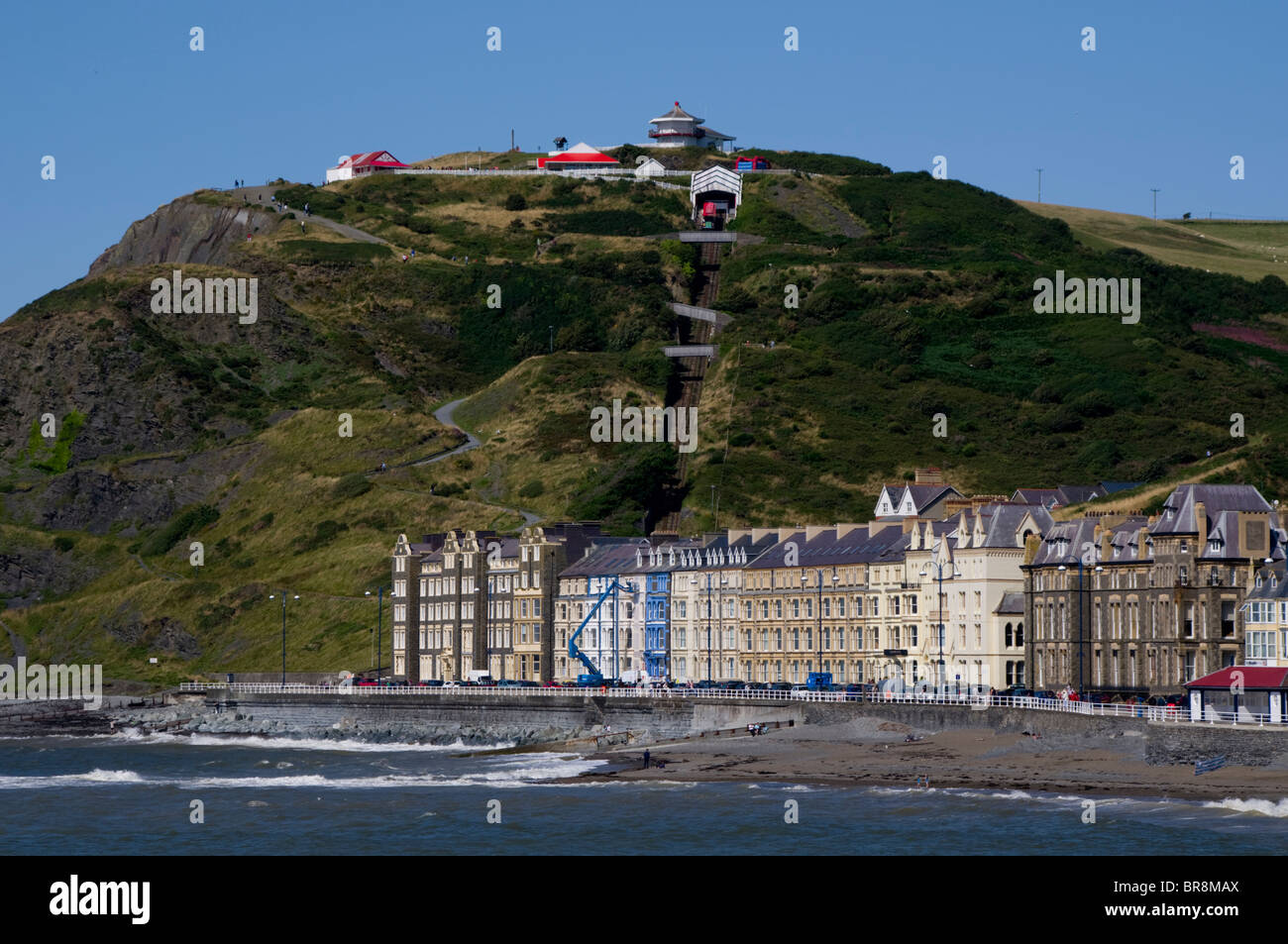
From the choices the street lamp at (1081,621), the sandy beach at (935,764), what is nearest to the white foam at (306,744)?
the sandy beach at (935,764)

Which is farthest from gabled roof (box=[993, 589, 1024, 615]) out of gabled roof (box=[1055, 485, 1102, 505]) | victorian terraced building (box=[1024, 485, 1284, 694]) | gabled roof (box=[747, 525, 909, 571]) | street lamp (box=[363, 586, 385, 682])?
street lamp (box=[363, 586, 385, 682])

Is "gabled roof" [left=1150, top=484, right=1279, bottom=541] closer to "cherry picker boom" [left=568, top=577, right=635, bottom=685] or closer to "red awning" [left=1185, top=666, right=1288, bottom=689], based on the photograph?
"red awning" [left=1185, top=666, right=1288, bottom=689]

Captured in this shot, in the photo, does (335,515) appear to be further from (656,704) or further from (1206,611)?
(1206,611)

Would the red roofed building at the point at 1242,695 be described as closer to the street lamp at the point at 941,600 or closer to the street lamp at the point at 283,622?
the street lamp at the point at 941,600

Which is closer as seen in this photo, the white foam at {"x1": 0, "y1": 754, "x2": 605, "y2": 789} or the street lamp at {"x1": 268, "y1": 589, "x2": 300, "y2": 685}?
the white foam at {"x1": 0, "y1": 754, "x2": 605, "y2": 789}
